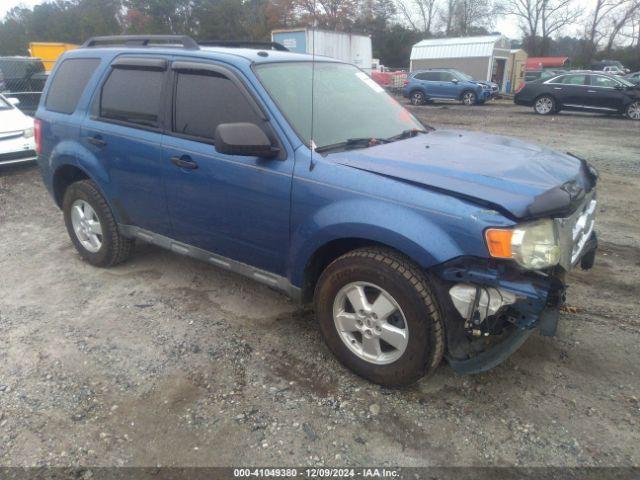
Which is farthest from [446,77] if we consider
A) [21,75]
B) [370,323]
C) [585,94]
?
[370,323]

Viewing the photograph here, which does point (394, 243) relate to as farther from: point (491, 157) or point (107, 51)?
point (107, 51)

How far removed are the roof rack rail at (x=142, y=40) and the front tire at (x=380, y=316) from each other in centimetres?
215

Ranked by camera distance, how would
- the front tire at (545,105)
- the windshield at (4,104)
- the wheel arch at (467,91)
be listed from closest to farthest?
the windshield at (4,104) → the front tire at (545,105) → the wheel arch at (467,91)

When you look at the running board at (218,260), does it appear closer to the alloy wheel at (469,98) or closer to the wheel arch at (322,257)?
the wheel arch at (322,257)

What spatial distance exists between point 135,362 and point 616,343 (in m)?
3.24

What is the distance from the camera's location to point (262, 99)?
3162 mm

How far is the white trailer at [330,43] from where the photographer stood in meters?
20.8

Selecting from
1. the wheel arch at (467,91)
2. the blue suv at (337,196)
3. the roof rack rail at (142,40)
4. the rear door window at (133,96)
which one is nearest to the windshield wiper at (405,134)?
the blue suv at (337,196)

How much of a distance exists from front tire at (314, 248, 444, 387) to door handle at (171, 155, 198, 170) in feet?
4.03

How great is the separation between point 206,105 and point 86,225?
1967 mm

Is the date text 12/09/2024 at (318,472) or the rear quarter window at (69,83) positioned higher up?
the rear quarter window at (69,83)

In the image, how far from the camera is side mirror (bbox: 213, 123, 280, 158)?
9.46 feet

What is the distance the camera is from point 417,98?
2394 cm

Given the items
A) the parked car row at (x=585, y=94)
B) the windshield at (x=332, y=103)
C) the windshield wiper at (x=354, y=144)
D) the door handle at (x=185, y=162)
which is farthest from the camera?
the parked car row at (x=585, y=94)
